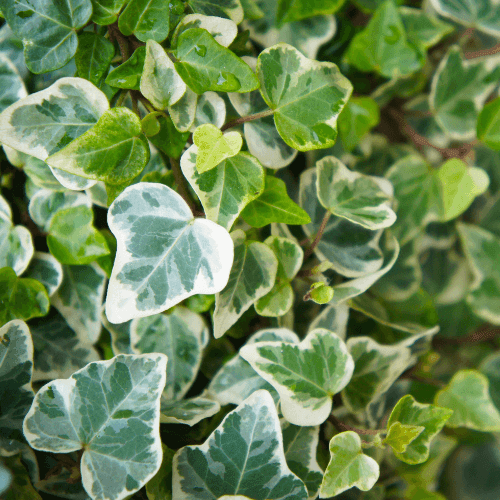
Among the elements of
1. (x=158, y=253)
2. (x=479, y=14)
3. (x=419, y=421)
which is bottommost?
(x=419, y=421)

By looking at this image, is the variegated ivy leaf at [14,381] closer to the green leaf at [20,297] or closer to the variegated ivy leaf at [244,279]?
the green leaf at [20,297]

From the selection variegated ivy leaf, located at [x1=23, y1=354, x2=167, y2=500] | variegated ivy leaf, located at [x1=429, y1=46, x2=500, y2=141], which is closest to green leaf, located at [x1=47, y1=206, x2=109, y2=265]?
variegated ivy leaf, located at [x1=23, y1=354, x2=167, y2=500]

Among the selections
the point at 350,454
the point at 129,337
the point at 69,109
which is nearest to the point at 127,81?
the point at 69,109

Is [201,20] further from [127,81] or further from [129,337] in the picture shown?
[129,337]

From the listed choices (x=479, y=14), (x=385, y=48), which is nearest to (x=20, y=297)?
(x=385, y=48)

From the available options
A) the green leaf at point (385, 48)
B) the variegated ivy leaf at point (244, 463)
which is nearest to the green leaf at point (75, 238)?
the variegated ivy leaf at point (244, 463)

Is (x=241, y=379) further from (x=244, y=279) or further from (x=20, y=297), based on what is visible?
(x=20, y=297)

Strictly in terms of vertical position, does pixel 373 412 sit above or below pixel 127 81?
below
